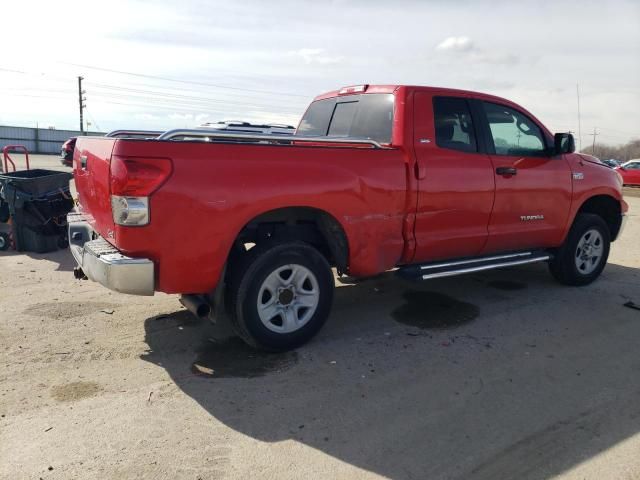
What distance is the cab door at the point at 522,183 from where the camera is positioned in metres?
5.23

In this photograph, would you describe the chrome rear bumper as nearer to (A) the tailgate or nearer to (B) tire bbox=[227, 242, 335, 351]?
(A) the tailgate

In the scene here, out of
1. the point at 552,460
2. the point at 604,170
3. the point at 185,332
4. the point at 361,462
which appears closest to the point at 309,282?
the point at 185,332

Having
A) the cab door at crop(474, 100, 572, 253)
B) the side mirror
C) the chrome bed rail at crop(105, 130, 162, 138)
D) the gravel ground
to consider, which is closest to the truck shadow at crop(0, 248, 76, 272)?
the gravel ground

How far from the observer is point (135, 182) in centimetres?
333

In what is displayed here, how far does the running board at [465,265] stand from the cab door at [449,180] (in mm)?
98

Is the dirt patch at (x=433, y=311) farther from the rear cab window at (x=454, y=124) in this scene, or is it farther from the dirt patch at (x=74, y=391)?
the dirt patch at (x=74, y=391)

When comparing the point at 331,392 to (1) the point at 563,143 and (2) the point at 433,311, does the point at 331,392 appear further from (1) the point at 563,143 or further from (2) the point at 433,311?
(1) the point at 563,143

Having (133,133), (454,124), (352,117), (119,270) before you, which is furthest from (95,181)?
(454,124)

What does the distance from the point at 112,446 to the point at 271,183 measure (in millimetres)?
1935

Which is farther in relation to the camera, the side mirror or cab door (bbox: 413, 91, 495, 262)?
the side mirror

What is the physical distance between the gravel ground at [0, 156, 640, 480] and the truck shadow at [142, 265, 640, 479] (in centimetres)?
1

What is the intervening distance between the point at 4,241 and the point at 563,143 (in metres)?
7.38

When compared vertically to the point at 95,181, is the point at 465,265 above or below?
below

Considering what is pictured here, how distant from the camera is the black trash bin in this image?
723cm
